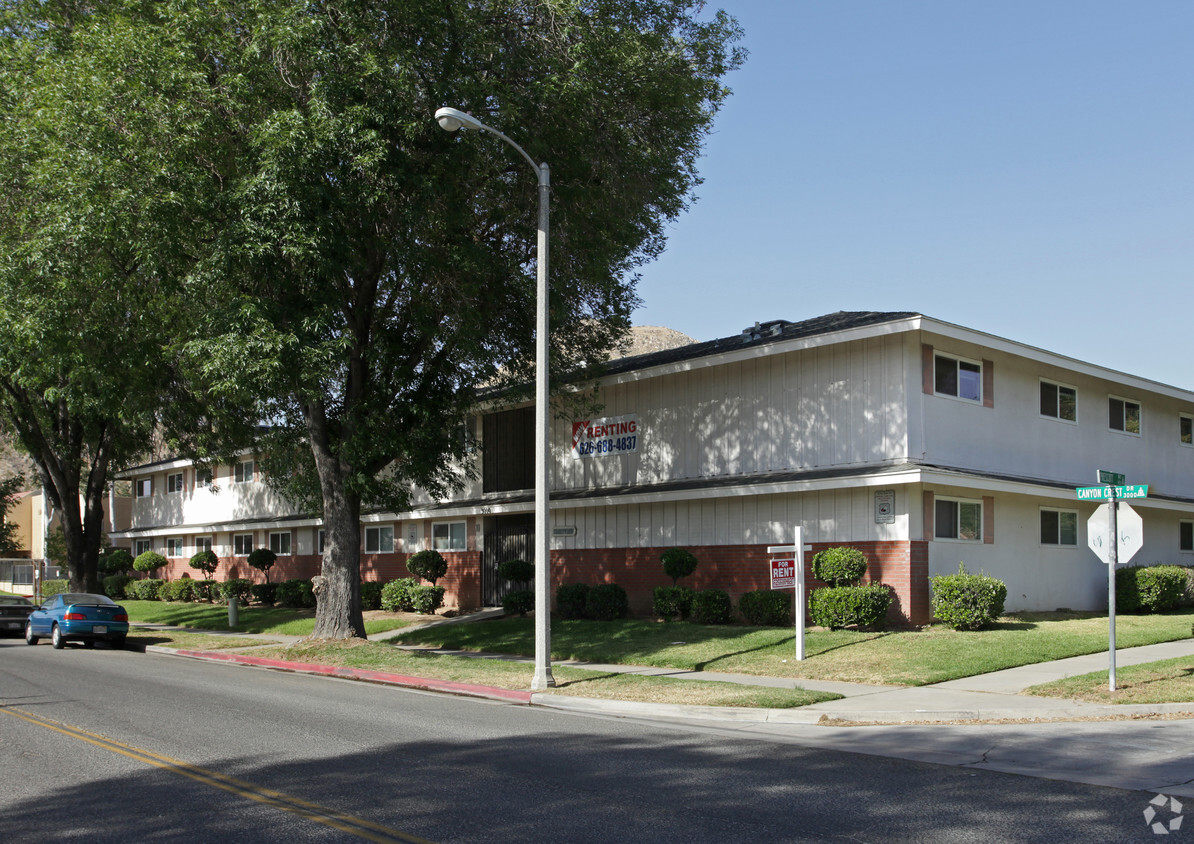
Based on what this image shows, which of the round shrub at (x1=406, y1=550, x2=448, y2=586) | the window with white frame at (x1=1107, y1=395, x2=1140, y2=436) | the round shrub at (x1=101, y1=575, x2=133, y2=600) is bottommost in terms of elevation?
the round shrub at (x1=101, y1=575, x2=133, y2=600)

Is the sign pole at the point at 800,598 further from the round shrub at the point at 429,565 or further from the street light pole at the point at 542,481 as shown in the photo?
the round shrub at the point at 429,565

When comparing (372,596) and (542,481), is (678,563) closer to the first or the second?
(542,481)

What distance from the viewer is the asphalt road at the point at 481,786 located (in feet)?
23.4

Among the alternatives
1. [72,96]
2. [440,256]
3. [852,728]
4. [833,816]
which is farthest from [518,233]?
[833,816]

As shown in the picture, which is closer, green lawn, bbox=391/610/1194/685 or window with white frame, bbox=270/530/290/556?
green lawn, bbox=391/610/1194/685

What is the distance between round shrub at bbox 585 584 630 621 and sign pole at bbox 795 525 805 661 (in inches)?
292

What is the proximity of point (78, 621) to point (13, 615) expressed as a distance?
5.31 meters

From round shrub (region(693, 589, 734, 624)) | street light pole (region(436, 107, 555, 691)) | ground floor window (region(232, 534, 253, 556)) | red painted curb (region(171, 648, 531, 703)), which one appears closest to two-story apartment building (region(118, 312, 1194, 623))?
round shrub (region(693, 589, 734, 624))

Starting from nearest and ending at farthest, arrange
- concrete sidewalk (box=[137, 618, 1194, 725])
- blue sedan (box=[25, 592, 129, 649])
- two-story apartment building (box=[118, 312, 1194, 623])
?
concrete sidewalk (box=[137, 618, 1194, 725]) → two-story apartment building (box=[118, 312, 1194, 623]) → blue sedan (box=[25, 592, 129, 649])

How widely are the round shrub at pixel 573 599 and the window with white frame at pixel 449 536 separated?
20.4ft

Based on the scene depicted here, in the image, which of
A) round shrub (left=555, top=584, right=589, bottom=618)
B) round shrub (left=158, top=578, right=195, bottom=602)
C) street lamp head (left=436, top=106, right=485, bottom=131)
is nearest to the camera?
street lamp head (left=436, top=106, right=485, bottom=131)

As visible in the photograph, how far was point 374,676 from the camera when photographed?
18016 mm

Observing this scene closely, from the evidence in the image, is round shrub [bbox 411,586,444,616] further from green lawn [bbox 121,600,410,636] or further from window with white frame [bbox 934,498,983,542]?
window with white frame [bbox 934,498,983,542]

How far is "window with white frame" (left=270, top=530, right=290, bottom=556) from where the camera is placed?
1580 inches
